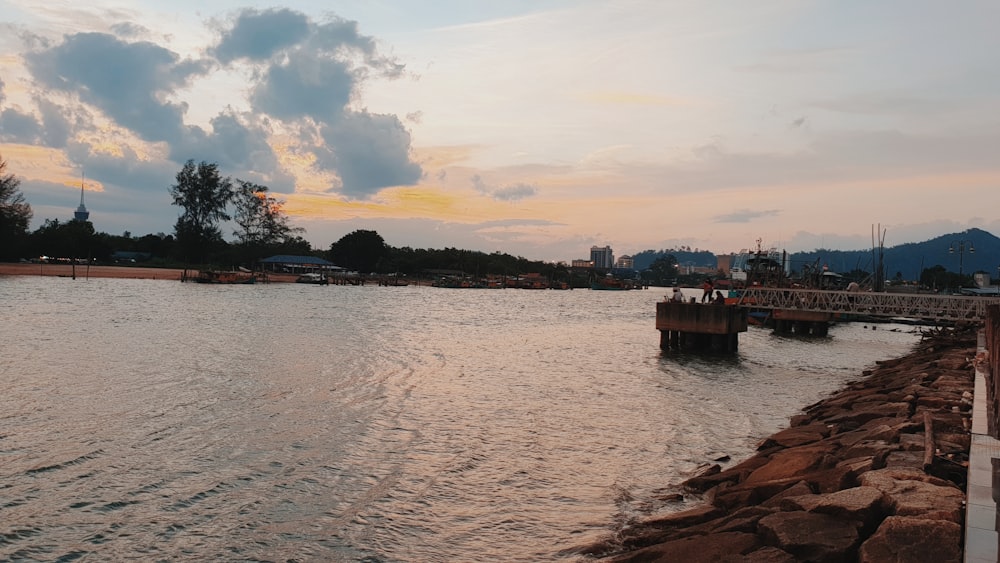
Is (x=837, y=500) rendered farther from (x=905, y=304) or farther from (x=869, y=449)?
(x=905, y=304)

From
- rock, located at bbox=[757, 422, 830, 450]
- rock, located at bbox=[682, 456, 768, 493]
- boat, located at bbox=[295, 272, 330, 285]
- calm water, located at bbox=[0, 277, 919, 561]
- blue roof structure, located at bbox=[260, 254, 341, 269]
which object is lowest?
calm water, located at bbox=[0, 277, 919, 561]

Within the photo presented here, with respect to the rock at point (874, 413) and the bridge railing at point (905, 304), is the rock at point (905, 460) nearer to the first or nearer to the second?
the rock at point (874, 413)

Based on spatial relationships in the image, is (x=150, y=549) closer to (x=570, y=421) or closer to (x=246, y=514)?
(x=246, y=514)

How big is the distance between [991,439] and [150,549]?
1434 cm

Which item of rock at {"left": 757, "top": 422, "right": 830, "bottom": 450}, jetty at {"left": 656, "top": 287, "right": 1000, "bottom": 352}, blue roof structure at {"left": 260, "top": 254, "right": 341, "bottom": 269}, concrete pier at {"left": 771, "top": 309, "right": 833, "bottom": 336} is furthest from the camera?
blue roof structure at {"left": 260, "top": 254, "right": 341, "bottom": 269}

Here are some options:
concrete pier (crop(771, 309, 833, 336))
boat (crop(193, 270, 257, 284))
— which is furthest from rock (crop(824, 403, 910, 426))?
boat (crop(193, 270, 257, 284))

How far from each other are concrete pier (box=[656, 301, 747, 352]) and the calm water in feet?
7.93

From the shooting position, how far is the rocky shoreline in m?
8.30

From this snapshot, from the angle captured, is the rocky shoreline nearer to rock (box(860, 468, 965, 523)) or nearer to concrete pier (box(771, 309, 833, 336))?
rock (box(860, 468, 965, 523))

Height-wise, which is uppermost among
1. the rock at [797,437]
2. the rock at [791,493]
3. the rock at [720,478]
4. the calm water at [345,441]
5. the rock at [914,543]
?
the rock at [914,543]

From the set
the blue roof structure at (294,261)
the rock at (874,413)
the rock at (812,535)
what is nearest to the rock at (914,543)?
the rock at (812,535)

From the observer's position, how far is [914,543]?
307 inches

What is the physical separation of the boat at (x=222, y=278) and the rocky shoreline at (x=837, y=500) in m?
130

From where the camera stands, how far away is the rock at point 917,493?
8.60 meters
